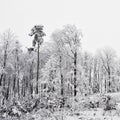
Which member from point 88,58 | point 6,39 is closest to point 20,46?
point 6,39

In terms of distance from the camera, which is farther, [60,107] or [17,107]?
[60,107]

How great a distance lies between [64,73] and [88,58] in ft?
62.3

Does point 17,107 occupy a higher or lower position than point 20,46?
lower

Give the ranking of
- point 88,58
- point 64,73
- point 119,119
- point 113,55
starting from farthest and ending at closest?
point 88,58, point 113,55, point 64,73, point 119,119

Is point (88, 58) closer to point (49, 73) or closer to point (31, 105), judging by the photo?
point (49, 73)

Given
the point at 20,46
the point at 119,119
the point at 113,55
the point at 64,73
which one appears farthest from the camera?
the point at 113,55

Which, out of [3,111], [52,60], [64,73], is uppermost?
[52,60]

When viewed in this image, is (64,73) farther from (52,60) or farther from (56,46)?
(56,46)

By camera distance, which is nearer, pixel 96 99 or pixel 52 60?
pixel 96 99

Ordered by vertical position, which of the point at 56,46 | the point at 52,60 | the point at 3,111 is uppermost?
the point at 56,46

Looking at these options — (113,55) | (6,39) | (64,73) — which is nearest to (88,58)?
(113,55)

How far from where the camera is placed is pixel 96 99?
15016 mm

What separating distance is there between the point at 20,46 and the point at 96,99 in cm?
2123

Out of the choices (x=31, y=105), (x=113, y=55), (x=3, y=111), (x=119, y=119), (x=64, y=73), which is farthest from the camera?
(x=113, y=55)
